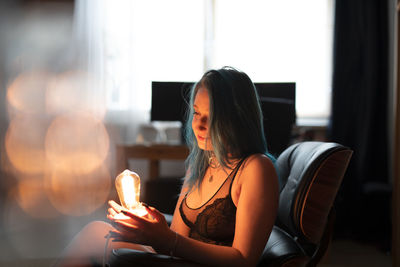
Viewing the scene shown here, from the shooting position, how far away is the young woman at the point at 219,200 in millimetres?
→ 921

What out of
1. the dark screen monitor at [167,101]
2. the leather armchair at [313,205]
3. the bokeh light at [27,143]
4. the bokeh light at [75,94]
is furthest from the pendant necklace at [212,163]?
the bokeh light at [27,143]

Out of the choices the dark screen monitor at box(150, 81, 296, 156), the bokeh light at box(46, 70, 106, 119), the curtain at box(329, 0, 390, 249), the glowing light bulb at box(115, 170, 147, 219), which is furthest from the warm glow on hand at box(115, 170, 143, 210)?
the bokeh light at box(46, 70, 106, 119)

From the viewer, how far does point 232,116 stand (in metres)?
1.03

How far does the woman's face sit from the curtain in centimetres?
244

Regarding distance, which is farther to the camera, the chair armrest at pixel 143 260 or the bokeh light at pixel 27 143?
the bokeh light at pixel 27 143

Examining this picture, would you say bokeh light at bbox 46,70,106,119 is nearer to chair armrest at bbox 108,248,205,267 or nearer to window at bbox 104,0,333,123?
window at bbox 104,0,333,123

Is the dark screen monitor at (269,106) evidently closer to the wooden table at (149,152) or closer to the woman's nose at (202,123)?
the wooden table at (149,152)

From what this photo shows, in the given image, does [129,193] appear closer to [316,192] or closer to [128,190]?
[128,190]

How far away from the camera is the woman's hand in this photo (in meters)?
0.88

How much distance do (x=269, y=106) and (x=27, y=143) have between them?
2591 millimetres

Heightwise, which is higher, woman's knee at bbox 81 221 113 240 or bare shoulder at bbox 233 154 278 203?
bare shoulder at bbox 233 154 278 203

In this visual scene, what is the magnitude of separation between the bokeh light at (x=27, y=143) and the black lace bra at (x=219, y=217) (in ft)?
9.89

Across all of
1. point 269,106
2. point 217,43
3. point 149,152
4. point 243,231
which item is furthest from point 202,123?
point 217,43

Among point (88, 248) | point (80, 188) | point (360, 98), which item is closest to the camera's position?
point (88, 248)
